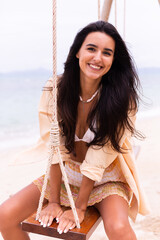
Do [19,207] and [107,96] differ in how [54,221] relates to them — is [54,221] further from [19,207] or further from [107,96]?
[107,96]

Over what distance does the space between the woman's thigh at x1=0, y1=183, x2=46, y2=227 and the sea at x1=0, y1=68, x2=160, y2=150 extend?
78cm

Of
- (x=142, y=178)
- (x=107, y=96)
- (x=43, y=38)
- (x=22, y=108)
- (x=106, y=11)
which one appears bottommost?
(x=22, y=108)

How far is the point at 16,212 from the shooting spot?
163 centimetres

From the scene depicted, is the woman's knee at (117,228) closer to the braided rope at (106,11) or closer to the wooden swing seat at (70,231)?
the wooden swing seat at (70,231)

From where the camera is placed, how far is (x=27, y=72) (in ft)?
70.1

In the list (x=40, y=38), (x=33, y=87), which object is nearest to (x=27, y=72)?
(x=40, y=38)

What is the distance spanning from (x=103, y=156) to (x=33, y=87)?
14.8m

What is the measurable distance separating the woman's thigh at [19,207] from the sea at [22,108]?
782 millimetres

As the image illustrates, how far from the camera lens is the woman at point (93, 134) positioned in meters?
1.61

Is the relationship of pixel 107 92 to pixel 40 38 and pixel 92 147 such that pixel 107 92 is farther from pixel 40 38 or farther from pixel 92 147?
pixel 40 38

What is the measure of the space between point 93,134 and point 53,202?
1.32 ft

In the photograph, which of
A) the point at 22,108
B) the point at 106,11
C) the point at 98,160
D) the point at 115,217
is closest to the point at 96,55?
the point at 98,160

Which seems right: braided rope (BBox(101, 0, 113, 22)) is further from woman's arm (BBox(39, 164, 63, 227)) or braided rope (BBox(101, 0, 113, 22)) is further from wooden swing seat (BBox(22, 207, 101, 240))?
wooden swing seat (BBox(22, 207, 101, 240))

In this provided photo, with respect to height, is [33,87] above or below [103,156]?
below
